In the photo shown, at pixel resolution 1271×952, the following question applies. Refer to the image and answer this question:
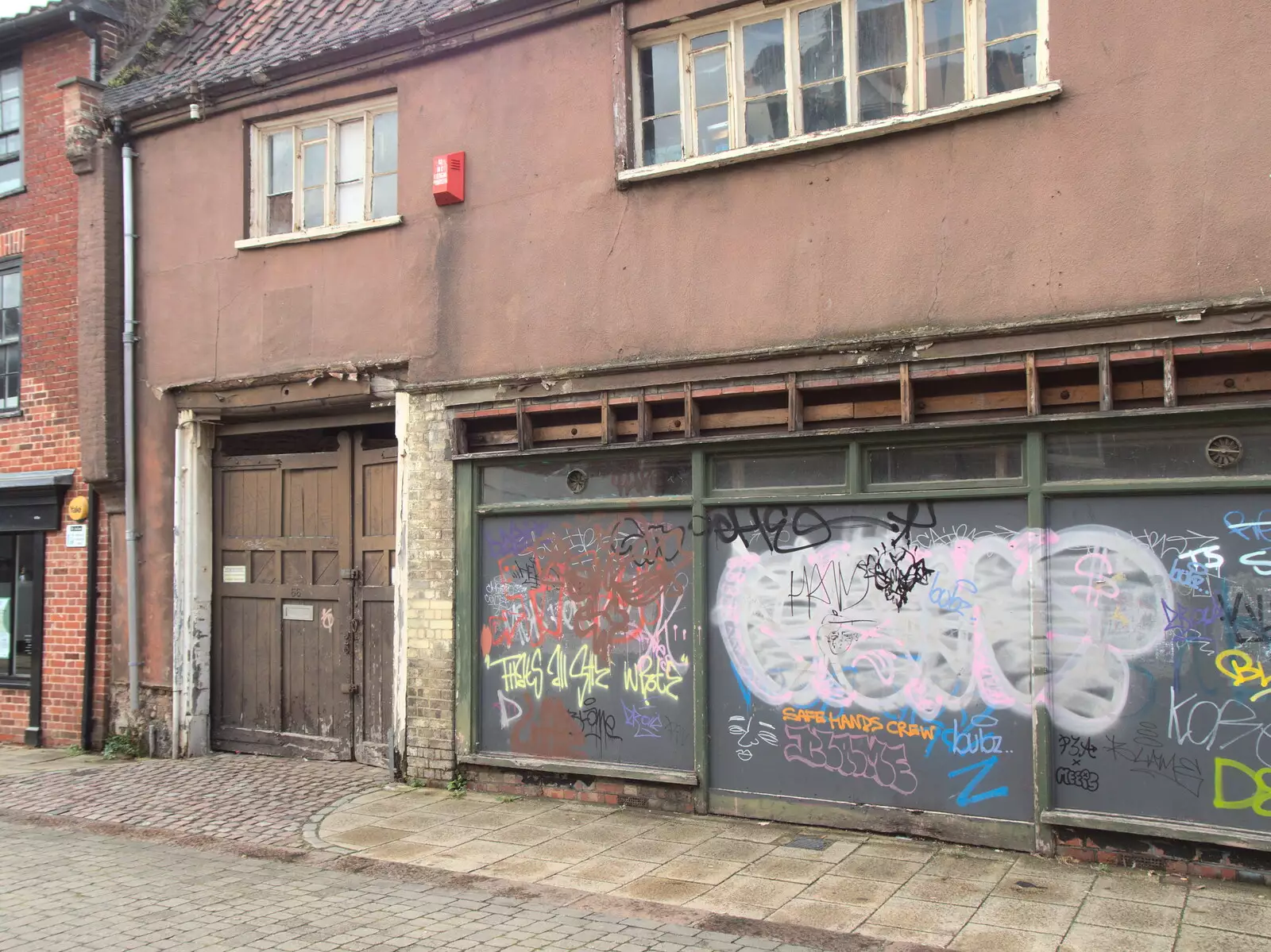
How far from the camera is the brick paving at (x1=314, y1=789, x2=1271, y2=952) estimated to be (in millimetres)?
5449

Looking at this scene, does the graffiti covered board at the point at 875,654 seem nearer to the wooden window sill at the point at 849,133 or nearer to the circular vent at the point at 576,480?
the circular vent at the point at 576,480

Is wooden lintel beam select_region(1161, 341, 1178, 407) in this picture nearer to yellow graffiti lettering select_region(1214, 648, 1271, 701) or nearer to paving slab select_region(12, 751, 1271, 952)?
yellow graffiti lettering select_region(1214, 648, 1271, 701)

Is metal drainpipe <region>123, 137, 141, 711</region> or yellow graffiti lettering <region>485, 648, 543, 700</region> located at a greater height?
metal drainpipe <region>123, 137, 141, 711</region>

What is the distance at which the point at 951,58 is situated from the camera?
7172 millimetres

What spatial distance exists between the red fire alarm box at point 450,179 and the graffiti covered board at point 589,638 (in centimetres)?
265

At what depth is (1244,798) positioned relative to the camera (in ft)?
19.9

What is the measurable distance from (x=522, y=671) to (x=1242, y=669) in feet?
16.1

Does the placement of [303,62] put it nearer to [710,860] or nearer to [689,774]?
[689,774]

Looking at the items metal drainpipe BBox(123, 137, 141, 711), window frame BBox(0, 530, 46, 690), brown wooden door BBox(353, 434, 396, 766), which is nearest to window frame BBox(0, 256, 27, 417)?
window frame BBox(0, 530, 46, 690)

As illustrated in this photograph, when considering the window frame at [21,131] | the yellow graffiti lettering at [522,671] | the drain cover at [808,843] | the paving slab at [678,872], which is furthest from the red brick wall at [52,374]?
the drain cover at [808,843]

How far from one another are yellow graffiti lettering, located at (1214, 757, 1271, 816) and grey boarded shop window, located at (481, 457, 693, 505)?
3.69 metres

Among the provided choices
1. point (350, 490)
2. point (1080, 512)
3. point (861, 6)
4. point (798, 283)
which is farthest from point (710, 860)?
Answer: point (861, 6)

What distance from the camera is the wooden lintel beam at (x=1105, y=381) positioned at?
6391 mm

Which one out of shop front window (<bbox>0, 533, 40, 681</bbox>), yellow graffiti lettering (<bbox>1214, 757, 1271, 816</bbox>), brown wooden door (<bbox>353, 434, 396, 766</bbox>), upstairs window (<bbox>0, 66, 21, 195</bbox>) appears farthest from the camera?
upstairs window (<bbox>0, 66, 21, 195</bbox>)
